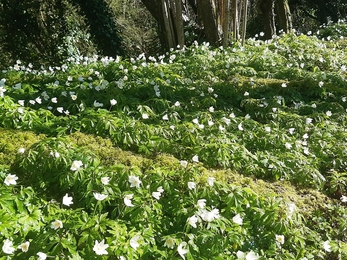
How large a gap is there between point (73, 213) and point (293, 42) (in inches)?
251

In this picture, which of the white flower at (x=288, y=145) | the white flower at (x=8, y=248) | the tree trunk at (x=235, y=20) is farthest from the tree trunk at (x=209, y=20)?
the white flower at (x=8, y=248)

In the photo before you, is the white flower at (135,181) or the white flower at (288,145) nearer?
the white flower at (135,181)

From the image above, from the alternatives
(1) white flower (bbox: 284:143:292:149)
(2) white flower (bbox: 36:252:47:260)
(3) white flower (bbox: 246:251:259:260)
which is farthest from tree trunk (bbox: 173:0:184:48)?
(2) white flower (bbox: 36:252:47:260)

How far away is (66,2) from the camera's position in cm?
1106

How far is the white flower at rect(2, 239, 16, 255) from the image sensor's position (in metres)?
2.08

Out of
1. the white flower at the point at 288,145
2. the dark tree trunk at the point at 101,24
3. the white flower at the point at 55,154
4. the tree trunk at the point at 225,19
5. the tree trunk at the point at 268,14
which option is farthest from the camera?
the tree trunk at the point at 268,14

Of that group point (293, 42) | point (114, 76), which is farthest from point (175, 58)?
point (293, 42)

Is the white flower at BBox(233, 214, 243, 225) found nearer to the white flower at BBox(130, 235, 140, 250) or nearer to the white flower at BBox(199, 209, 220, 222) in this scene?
the white flower at BBox(199, 209, 220, 222)

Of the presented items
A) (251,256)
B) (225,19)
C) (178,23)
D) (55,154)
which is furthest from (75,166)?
(178,23)

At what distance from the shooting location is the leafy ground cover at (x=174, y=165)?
2326 millimetres

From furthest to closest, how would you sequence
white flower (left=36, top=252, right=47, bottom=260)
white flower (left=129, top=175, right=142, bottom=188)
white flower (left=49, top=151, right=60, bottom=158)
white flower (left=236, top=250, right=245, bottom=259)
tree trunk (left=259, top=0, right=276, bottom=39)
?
tree trunk (left=259, top=0, right=276, bottom=39) → white flower (left=49, top=151, right=60, bottom=158) → white flower (left=129, top=175, right=142, bottom=188) → white flower (left=236, top=250, right=245, bottom=259) → white flower (left=36, top=252, right=47, bottom=260)

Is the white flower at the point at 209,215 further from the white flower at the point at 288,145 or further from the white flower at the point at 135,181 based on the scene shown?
the white flower at the point at 288,145

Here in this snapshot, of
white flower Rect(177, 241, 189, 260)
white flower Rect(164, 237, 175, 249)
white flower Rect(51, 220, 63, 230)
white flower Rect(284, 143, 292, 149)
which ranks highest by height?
white flower Rect(51, 220, 63, 230)

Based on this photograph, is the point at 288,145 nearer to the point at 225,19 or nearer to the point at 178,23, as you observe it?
the point at 225,19
